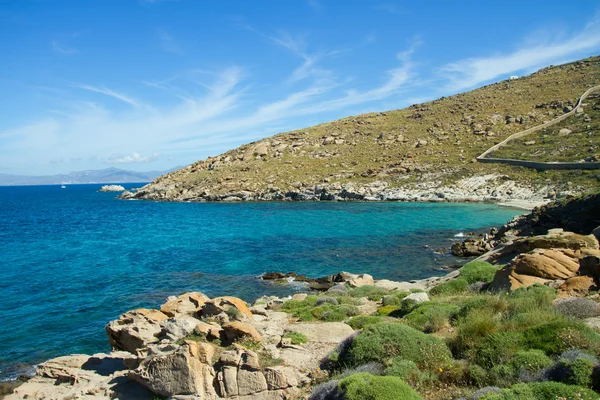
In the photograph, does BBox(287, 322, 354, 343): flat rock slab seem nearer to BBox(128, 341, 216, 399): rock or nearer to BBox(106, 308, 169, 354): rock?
BBox(128, 341, 216, 399): rock

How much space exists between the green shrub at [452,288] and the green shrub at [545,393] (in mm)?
10535

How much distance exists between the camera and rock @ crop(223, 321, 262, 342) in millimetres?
12211

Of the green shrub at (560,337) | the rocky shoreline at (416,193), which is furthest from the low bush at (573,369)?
the rocky shoreline at (416,193)

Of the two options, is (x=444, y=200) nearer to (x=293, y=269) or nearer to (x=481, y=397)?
(x=293, y=269)

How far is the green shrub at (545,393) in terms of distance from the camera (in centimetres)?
680

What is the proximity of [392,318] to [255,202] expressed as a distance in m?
68.9

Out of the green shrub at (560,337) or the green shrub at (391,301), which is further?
the green shrub at (391,301)

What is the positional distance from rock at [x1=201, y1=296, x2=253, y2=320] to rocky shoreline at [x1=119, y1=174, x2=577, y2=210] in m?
51.7

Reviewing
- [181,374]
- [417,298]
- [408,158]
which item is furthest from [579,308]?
[408,158]

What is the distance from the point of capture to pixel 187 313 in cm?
1656

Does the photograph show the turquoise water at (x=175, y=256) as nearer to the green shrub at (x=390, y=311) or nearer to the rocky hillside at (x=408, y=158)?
the green shrub at (x=390, y=311)

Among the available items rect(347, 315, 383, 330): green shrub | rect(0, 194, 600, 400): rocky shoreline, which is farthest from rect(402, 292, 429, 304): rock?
rect(347, 315, 383, 330): green shrub

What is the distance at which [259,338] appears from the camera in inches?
489

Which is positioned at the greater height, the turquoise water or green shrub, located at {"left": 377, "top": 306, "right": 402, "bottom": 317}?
green shrub, located at {"left": 377, "top": 306, "right": 402, "bottom": 317}
